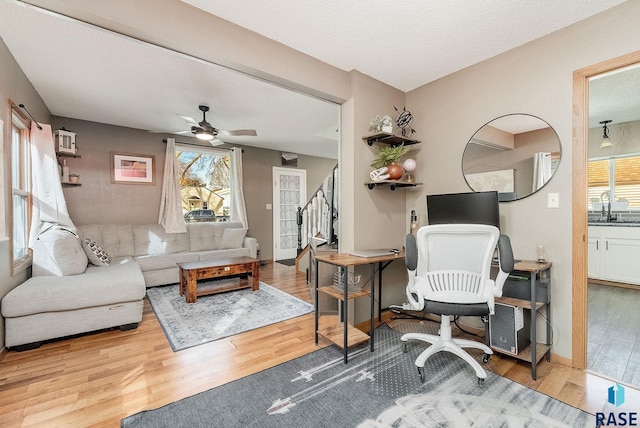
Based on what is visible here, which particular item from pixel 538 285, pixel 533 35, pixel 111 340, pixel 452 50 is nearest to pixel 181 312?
pixel 111 340

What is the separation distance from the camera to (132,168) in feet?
15.1

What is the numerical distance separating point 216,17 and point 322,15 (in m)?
0.75

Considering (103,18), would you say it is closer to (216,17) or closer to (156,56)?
(216,17)

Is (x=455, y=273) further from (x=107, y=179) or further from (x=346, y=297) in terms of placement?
(x=107, y=179)

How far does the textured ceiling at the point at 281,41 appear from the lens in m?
1.87

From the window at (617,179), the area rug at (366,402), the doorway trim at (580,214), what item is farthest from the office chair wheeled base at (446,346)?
the window at (617,179)

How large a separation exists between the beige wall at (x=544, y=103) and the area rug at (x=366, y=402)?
2.68 ft

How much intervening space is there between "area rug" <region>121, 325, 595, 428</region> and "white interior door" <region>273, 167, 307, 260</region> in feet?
14.4

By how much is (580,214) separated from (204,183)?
552cm

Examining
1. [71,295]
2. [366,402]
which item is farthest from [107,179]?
[366,402]

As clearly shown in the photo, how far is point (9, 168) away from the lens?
2.38 meters

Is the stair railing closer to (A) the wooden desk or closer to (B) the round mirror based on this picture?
(A) the wooden desk

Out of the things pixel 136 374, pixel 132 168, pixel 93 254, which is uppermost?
pixel 132 168

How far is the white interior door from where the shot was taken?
20.6 feet
